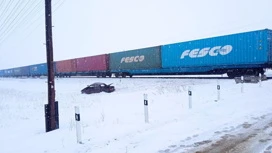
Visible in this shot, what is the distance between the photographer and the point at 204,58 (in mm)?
26266

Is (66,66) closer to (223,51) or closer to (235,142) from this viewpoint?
(223,51)

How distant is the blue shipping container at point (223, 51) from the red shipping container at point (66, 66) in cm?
2689

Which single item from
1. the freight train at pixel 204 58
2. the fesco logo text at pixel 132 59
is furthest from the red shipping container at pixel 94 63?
the fesco logo text at pixel 132 59

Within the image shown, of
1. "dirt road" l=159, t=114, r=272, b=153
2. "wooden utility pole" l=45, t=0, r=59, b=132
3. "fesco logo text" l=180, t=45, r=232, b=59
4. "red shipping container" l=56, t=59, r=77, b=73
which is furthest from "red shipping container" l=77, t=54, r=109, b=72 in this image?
"dirt road" l=159, t=114, r=272, b=153

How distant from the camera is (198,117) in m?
9.04

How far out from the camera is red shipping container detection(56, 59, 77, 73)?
53.2 meters

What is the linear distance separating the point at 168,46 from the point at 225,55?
7854 millimetres

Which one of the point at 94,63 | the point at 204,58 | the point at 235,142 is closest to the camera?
the point at 235,142

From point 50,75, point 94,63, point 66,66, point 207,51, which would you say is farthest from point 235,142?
point 66,66

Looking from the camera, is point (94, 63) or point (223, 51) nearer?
point (223, 51)

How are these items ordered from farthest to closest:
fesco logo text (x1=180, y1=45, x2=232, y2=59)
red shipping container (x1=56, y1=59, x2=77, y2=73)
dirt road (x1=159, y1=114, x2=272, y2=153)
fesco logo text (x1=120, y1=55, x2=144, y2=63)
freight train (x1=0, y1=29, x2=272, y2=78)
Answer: red shipping container (x1=56, y1=59, x2=77, y2=73) → fesco logo text (x1=120, y1=55, x2=144, y2=63) → fesco logo text (x1=180, y1=45, x2=232, y2=59) → freight train (x1=0, y1=29, x2=272, y2=78) → dirt road (x1=159, y1=114, x2=272, y2=153)

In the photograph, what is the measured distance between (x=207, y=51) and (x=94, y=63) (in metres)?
23.5

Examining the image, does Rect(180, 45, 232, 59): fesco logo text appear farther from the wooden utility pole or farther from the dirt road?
the dirt road

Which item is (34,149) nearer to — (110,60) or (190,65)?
(190,65)
